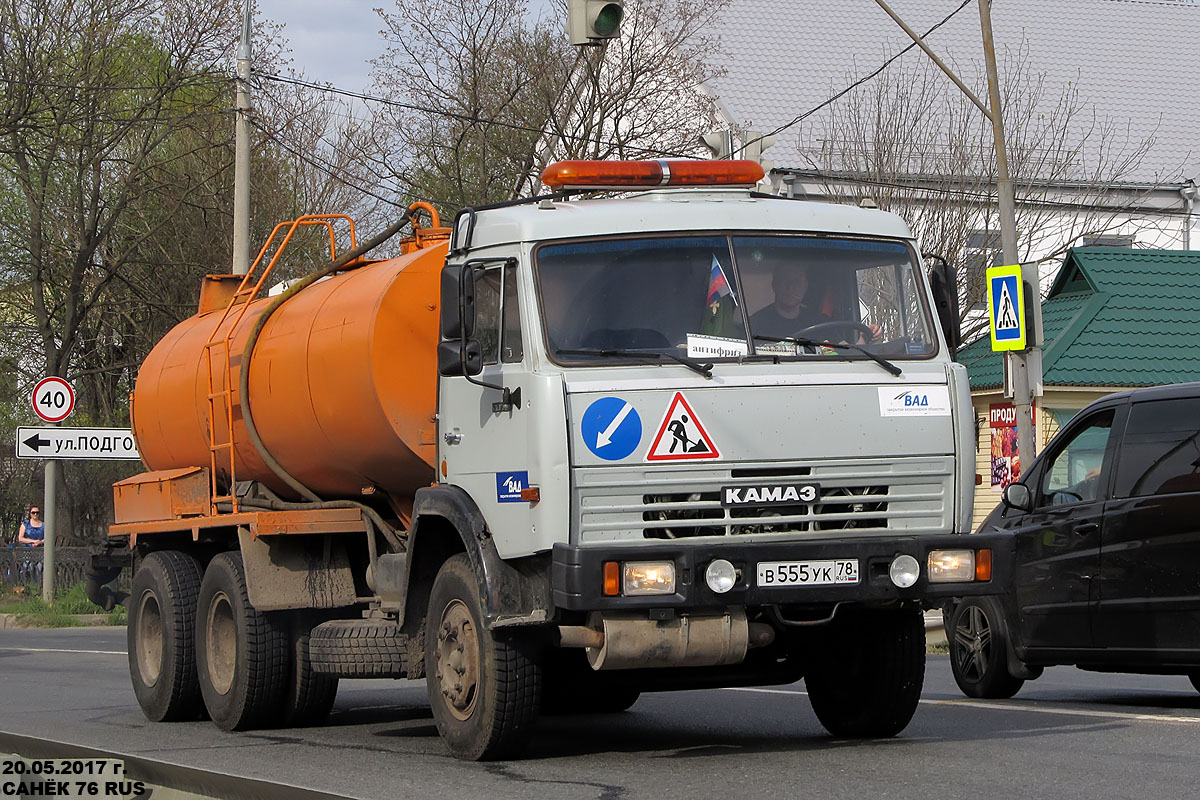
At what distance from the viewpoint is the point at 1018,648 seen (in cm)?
1117

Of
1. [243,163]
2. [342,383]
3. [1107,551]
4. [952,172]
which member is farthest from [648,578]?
[952,172]

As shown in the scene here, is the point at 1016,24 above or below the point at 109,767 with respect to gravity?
above

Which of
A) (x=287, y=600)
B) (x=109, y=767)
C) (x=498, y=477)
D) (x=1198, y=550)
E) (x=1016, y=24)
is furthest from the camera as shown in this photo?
(x=1016, y=24)

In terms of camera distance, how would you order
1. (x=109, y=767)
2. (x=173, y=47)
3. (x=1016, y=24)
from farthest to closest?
(x=1016, y=24)
(x=173, y=47)
(x=109, y=767)

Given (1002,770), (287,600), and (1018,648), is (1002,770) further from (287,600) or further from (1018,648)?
(287,600)

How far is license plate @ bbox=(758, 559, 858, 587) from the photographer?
7629mm

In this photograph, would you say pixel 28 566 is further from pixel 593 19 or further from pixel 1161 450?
pixel 1161 450

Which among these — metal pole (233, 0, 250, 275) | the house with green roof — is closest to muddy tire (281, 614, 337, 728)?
metal pole (233, 0, 250, 275)

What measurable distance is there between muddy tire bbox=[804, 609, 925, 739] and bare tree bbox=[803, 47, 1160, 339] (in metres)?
19.4

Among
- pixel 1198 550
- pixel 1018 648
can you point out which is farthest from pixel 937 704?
pixel 1198 550

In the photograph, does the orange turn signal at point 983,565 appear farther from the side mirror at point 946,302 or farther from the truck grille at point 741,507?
the side mirror at point 946,302

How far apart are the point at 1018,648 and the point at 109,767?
6411mm

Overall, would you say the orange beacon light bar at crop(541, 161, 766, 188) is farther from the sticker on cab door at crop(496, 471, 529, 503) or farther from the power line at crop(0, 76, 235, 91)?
the power line at crop(0, 76, 235, 91)

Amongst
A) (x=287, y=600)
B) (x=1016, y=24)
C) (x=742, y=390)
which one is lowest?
(x=287, y=600)
